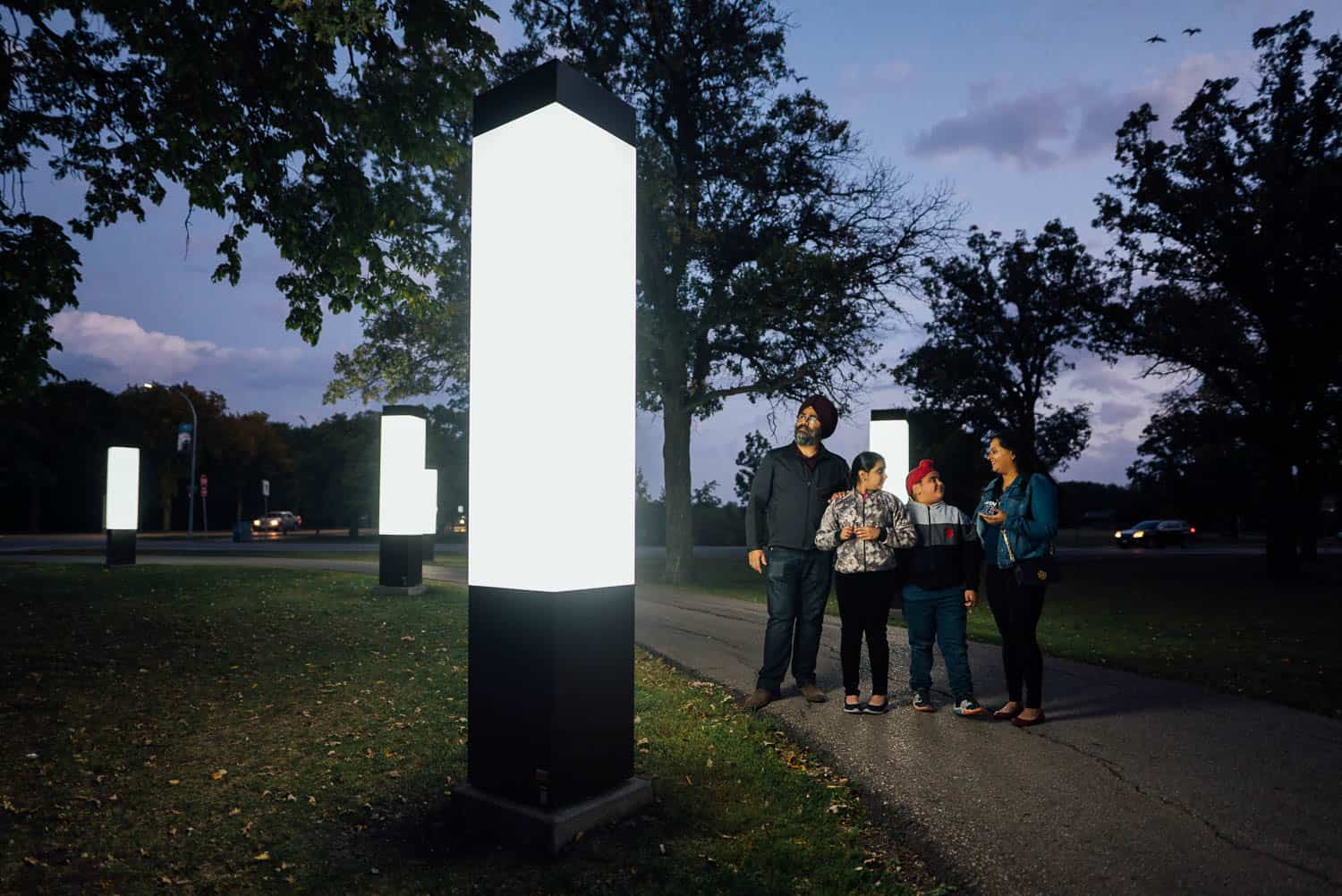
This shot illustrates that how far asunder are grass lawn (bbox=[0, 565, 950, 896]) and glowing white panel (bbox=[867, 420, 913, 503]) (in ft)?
15.8

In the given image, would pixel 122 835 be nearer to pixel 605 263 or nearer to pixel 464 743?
pixel 464 743

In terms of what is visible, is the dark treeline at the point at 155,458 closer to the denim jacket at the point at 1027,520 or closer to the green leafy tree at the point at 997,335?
the green leafy tree at the point at 997,335

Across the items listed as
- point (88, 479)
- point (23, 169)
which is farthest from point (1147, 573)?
point (88, 479)

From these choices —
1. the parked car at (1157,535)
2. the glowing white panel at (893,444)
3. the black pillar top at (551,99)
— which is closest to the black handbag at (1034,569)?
the black pillar top at (551,99)

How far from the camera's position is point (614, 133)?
13.5 ft

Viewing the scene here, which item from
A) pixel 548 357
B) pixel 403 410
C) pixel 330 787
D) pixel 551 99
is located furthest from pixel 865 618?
pixel 403 410

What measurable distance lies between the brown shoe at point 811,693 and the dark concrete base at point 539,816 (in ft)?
8.65

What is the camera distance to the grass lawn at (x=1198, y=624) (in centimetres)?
814

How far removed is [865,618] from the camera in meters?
6.00

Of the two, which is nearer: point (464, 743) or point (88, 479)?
point (464, 743)

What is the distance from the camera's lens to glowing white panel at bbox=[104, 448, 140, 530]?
16.6 m

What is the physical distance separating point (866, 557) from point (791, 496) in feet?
2.35

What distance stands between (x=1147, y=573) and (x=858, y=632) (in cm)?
2197

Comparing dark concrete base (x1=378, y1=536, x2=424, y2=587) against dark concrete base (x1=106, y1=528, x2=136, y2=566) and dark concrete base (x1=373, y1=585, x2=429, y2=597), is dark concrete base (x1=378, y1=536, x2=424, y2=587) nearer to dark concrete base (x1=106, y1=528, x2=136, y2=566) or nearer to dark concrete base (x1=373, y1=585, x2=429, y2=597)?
dark concrete base (x1=373, y1=585, x2=429, y2=597)
